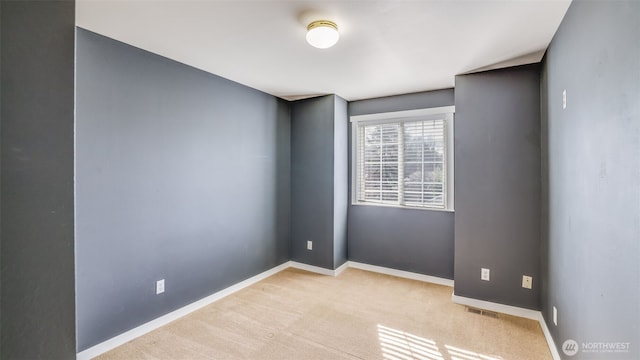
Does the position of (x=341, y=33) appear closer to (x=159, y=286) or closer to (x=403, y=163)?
→ (x=403, y=163)

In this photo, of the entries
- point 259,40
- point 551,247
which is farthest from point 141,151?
point 551,247

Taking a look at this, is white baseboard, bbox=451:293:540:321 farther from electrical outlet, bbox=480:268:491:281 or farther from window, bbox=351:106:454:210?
window, bbox=351:106:454:210

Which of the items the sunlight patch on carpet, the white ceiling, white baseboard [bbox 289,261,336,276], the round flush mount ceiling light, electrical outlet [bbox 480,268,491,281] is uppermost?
the white ceiling

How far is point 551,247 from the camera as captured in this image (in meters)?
2.32

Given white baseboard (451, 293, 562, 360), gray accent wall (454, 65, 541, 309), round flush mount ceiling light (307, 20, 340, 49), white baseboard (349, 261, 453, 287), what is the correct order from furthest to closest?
white baseboard (349, 261, 453, 287) → gray accent wall (454, 65, 541, 309) → white baseboard (451, 293, 562, 360) → round flush mount ceiling light (307, 20, 340, 49)

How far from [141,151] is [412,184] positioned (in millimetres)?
3011

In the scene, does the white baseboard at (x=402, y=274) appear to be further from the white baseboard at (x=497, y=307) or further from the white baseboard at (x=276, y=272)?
the white baseboard at (x=497, y=307)

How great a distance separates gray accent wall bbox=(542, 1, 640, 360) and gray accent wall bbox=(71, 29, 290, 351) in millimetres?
2911

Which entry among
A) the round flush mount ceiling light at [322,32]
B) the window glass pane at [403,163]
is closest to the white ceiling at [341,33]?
the round flush mount ceiling light at [322,32]

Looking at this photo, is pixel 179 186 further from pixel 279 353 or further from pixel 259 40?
pixel 279 353

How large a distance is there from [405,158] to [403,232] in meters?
0.96

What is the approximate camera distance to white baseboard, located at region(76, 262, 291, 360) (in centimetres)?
214

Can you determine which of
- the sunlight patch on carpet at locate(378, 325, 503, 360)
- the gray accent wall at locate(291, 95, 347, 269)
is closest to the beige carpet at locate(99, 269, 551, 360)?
the sunlight patch on carpet at locate(378, 325, 503, 360)
